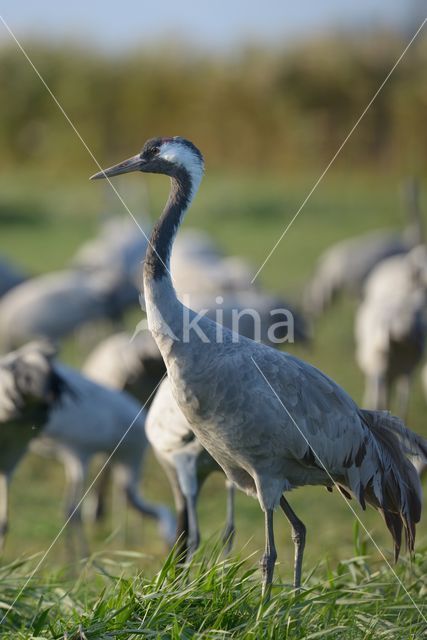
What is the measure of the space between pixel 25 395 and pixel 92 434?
1.11m

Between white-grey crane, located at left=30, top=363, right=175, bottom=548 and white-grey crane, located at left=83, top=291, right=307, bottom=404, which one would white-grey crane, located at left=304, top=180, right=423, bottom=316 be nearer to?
white-grey crane, located at left=83, top=291, right=307, bottom=404

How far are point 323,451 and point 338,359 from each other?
7.54 m

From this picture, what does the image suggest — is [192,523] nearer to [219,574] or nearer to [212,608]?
[219,574]

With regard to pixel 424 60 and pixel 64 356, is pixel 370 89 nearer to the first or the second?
pixel 424 60

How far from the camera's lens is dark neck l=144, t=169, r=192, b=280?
11.5 ft

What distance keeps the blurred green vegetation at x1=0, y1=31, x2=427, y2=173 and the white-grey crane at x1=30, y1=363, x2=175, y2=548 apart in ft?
75.5

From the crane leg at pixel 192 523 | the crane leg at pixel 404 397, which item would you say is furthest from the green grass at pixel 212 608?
the crane leg at pixel 404 397

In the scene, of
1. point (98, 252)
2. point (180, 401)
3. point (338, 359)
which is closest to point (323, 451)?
point (180, 401)

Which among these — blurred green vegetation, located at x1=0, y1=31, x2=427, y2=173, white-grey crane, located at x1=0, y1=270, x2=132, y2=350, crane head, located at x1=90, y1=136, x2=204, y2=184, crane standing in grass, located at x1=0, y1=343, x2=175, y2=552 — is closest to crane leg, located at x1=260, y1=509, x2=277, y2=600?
crane head, located at x1=90, y1=136, x2=204, y2=184

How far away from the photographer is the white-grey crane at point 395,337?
314 inches

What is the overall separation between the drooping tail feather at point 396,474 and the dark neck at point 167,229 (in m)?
0.98

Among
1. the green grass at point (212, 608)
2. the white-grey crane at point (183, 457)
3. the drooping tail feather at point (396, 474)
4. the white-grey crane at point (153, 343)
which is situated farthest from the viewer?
the white-grey crane at point (153, 343)

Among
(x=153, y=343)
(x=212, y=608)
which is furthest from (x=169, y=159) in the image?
(x=153, y=343)

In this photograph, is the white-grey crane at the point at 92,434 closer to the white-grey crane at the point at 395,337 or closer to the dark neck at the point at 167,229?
the white-grey crane at the point at 395,337
